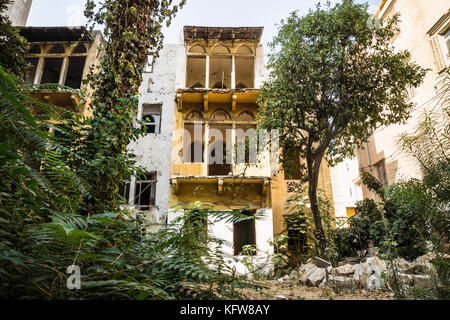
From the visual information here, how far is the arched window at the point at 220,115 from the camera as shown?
11992 mm

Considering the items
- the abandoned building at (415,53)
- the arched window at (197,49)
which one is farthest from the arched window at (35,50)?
the abandoned building at (415,53)

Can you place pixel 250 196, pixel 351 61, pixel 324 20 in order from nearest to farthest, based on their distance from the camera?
1. pixel 324 20
2. pixel 351 61
3. pixel 250 196

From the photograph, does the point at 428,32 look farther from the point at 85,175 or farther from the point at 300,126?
the point at 85,175

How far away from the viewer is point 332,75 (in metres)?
7.69

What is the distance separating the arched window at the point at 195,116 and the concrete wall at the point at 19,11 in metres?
8.63

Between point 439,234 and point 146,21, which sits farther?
point 146,21

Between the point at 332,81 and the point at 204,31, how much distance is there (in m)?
6.90

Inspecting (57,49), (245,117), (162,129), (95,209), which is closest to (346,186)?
(245,117)

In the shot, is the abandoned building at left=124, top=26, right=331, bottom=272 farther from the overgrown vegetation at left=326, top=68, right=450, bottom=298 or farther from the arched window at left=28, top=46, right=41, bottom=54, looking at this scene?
the overgrown vegetation at left=326, top=68, right=450, bottom=298

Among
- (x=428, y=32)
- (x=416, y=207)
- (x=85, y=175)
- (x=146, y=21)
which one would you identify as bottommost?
(x=416, y=207)

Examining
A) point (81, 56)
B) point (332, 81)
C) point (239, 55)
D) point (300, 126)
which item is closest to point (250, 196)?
point (300, 126)

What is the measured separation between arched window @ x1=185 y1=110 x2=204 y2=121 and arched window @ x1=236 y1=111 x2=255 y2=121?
5.32 ft

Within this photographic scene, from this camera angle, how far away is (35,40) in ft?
39.1

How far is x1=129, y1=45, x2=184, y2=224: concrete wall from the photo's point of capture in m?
11.1
